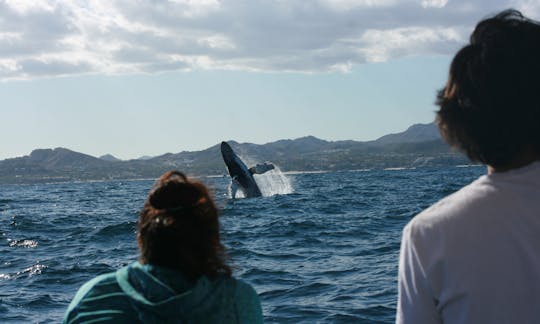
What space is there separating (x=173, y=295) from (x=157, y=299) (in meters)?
0.06

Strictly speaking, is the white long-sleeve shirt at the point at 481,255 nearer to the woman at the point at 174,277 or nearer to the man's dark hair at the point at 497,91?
the man's dark hair at the point at 497,91

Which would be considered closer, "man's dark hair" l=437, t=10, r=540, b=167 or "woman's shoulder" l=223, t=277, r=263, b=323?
"man's dark hair" l=437, t=10, r=540, b=167

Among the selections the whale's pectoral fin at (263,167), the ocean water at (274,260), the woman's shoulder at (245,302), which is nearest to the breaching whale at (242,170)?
the whale's pectoral fin at (263,167)

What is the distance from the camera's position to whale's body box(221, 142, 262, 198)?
3425 cm

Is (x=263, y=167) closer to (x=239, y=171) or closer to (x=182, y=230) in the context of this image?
(x=239, y=171)

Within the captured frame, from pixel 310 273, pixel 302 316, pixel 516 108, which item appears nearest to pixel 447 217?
pixel 516 108

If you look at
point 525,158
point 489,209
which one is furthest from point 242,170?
point 489,209

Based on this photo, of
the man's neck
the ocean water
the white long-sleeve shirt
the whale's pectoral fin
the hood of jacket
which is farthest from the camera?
the whale's pectoral fin

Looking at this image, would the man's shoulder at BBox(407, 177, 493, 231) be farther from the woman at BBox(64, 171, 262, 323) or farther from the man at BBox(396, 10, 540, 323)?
the woman at BBox(64, 171, 262, 323)

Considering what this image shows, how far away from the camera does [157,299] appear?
9.05ft

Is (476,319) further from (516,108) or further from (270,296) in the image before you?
(270,296)

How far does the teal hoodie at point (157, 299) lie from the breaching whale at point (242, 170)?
30.7 metres

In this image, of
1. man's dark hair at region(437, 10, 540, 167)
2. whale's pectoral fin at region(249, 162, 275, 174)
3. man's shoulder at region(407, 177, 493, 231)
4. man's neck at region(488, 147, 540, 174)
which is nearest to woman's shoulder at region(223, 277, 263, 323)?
man's shoulder at region(407, 177, 493, 231)

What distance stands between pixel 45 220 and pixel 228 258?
1016 inches
